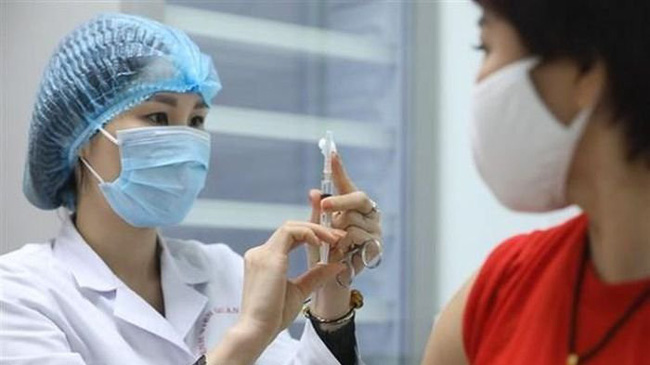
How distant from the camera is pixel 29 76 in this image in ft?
8.03

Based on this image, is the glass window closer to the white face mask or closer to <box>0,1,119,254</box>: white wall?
<box>0,1,119,254</box>: white wall

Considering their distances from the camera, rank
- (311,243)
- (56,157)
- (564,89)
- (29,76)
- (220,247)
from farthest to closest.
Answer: (29,76), (220,247), (56,157), (311,243), (564,89)

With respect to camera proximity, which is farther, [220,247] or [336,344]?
[220,247]

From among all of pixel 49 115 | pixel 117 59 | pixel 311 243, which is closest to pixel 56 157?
pixel 49 115

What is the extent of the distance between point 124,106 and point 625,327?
3.69ft

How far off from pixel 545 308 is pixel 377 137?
1.82 metres

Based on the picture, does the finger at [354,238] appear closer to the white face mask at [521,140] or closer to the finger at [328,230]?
the finger at [328,230]

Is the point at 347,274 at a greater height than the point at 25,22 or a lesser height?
lesser

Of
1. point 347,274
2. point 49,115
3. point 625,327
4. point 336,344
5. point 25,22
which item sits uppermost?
point 25,22

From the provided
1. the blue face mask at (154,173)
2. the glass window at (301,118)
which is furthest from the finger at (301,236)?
the glass window at (301,118)

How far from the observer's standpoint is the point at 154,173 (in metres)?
1.86

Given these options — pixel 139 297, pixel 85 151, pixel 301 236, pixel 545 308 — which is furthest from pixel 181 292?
pixel 545 308

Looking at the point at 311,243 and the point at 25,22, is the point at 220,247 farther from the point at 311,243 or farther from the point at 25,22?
the point at 25,22

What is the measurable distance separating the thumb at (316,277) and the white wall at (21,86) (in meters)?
0.90
